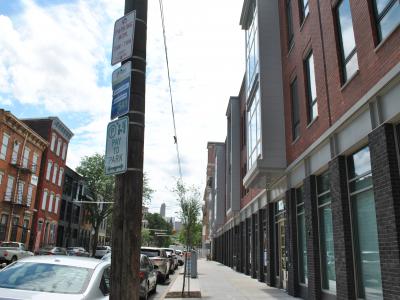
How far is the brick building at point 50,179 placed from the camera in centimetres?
4591

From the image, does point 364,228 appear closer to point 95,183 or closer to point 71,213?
point 71,213

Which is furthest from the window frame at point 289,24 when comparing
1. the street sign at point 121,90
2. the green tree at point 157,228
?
the green tree at point 157,228

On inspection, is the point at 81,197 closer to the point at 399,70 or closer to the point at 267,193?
the point at 267,193

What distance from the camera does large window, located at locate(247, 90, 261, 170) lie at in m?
16.3

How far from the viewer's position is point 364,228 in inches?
353

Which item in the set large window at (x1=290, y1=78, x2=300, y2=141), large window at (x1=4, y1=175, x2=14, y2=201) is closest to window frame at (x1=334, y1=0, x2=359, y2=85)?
large window at (x1=290, y1=78, x2=300, y2=141)

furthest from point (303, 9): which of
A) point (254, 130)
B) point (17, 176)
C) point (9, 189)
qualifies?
point (17, 176)

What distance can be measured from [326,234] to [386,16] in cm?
616

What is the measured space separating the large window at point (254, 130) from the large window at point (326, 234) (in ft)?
14.2

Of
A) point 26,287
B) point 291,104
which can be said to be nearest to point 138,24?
point 26,287

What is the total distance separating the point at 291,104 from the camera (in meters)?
15.0

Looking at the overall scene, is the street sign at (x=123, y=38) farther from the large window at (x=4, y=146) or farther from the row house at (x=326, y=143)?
the large window at (x=4, y=146)

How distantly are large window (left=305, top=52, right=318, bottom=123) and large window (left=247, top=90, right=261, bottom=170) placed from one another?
3.06 metres

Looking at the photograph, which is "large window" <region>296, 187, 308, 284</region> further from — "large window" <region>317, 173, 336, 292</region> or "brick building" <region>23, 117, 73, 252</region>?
"brick building" <region>23, 117, 73, 252</region>
